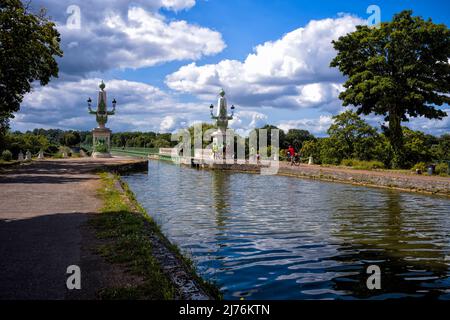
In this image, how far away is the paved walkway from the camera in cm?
491

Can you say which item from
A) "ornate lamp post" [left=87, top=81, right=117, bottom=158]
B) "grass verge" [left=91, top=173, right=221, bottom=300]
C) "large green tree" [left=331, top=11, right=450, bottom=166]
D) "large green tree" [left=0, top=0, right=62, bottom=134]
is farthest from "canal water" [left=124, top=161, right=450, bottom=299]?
"ornate lamp post" [left=87, top=81, right=117, bottom=158]

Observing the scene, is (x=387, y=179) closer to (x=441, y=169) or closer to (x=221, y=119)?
(x=441, y=169)

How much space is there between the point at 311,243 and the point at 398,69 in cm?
2591

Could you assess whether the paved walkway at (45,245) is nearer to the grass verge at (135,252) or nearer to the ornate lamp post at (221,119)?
the grass verge at (135,252)

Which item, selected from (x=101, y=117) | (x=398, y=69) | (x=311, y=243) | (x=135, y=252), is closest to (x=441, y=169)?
(x=398, y=69)

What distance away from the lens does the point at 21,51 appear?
21.9m

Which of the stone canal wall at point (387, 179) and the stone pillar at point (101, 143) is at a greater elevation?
the stone pillar at point (101, 143)

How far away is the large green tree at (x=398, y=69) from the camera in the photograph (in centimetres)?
2941

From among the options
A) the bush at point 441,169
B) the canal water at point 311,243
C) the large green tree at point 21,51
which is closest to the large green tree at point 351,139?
the bush at point 441,169

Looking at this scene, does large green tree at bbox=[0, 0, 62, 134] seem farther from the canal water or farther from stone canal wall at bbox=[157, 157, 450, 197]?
stone canal wall at bbox=[157, 157, 450, 197]

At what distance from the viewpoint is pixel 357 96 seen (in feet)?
103

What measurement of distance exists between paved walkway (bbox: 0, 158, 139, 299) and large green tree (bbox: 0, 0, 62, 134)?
468 inches

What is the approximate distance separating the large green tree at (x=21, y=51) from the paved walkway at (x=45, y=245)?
1188 cm

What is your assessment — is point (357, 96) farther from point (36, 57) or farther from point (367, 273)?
point (367, 273)
